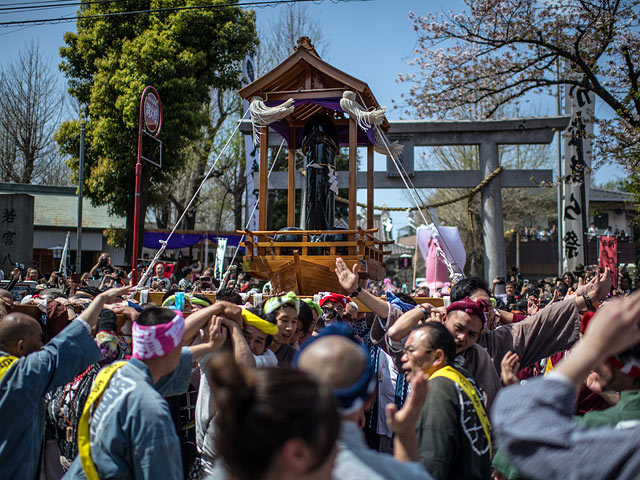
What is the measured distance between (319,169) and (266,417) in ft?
25.9

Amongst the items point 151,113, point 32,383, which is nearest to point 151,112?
point 151,113

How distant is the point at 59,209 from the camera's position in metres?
26.8

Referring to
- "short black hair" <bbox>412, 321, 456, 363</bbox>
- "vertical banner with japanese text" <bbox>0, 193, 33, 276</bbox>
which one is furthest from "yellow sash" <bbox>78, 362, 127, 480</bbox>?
"vertical banner with japanese text" <bbox>0, 193, 33, 276</bbox>

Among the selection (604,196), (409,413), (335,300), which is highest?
(604,196)

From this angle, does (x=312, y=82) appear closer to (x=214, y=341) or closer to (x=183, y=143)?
(x=214, y=341)

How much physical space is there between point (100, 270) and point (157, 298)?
596 cm

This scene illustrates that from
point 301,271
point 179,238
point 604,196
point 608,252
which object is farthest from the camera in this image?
point 604,196

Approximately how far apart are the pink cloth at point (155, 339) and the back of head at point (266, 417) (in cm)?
107

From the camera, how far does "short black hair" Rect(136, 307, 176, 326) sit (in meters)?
2.44

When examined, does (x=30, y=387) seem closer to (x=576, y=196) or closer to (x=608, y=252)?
(x=608, y=252)

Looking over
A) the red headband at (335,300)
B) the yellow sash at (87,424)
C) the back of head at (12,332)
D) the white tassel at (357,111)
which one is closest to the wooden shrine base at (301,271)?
the white tassel at (357,111)

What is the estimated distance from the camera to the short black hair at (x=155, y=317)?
8.02 ft

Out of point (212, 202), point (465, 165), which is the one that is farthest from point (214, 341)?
point (212, 202)

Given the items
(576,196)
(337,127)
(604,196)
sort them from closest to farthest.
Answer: (337,127) → (576,196) → (604,196)
